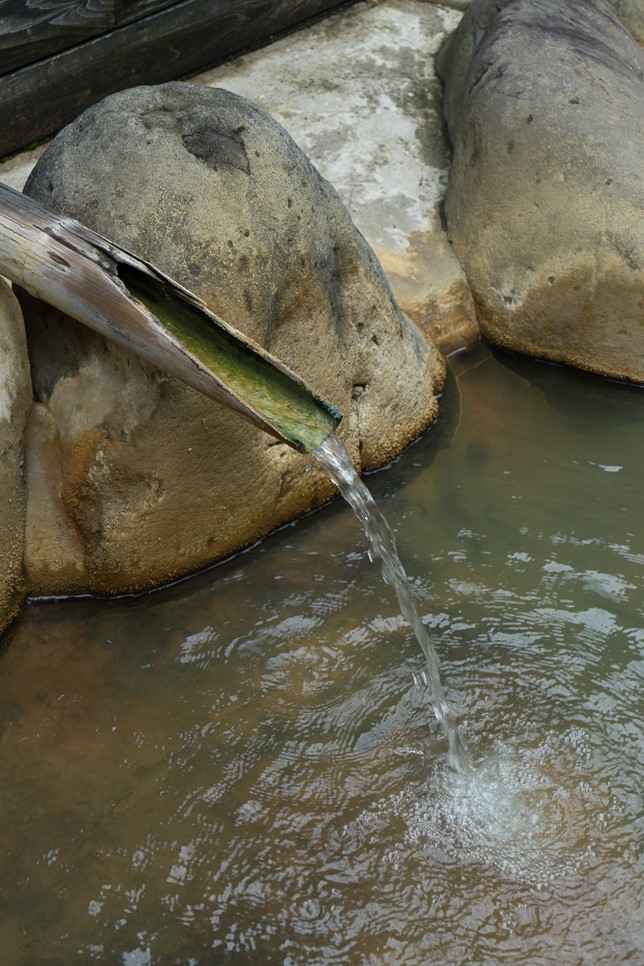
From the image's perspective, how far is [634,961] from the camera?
296cm

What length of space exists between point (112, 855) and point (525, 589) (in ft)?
5.44

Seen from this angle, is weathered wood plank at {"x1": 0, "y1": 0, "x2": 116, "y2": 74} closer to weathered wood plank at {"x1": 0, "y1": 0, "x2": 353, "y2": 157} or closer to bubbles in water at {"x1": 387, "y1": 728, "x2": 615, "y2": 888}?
weathered wood plank at {"x1": 0, "y1": 0, "x2": 353, "y2": 157}

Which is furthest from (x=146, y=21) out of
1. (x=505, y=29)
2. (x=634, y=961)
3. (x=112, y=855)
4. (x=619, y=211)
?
(x=634, y=961)

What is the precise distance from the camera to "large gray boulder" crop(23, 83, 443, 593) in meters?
3.64

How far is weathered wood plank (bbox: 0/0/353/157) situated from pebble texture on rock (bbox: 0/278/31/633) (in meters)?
2.10

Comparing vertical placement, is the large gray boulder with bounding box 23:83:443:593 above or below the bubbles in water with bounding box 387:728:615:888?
above

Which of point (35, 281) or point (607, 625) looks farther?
point (607, 625)

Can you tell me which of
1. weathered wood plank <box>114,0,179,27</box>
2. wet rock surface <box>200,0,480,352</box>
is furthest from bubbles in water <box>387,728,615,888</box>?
weathered wood plank <box>114,0,179,27</box>

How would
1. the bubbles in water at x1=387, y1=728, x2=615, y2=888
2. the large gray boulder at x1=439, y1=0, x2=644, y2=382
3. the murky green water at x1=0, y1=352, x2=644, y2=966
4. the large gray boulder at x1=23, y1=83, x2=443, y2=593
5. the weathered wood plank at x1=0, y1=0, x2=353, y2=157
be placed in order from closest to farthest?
the murky green water at x1=0, y1=352, x2=644, y2=966
the bubbles in water at x1=387, y1=728, x2=615, y2=888
the large gray boulder at x1=23, y1=83, x2=443, y2=593
the large gray boulder at x1=439, y1=0, x2=644, y2=382
the weathered wood plank at x1=0, y1=0, x2=353, y2=157

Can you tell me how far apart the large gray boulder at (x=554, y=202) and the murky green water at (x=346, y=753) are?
888mm

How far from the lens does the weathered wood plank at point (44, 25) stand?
508 cm

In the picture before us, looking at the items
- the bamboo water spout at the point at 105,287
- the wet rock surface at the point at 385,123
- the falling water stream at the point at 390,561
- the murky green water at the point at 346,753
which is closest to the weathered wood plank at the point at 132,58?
the wet rock surface at the point at 385,123

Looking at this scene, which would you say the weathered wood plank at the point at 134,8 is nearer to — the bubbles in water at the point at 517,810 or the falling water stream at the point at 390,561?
the falling water stream at the point at 390,561

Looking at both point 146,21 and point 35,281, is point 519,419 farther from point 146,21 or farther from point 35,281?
point 146,21
